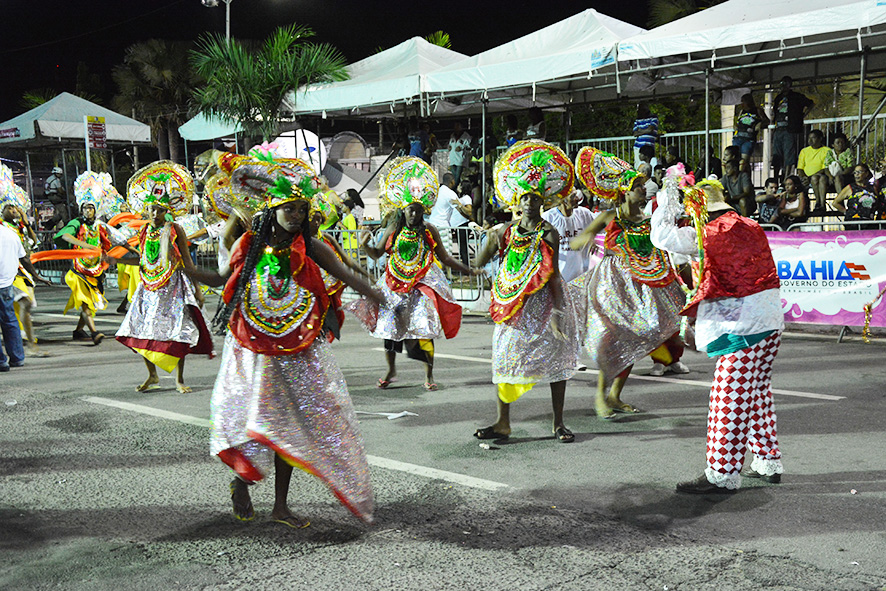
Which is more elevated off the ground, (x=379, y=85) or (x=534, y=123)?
(x=379, y=85)

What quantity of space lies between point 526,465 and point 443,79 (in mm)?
11080

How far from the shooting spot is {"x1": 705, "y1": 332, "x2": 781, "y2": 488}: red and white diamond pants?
4867 mm

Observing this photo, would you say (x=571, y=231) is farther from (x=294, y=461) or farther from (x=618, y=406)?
(x=294, y=461)

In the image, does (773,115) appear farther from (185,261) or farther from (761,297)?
(185,261)

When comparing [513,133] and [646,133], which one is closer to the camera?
[646,133]

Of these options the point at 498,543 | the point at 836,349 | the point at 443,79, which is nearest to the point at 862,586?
the point at 498,543

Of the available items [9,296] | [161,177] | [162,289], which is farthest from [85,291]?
[161,177]

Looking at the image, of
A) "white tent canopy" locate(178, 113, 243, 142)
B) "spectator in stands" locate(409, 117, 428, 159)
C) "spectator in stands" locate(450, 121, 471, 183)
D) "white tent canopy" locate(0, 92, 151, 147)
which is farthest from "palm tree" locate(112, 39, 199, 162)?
"spectator in stands" locate(450, 121, 471, 183)

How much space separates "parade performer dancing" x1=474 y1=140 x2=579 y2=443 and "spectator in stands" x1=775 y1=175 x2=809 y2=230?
6957 millimetres

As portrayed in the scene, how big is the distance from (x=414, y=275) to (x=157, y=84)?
31.8 m

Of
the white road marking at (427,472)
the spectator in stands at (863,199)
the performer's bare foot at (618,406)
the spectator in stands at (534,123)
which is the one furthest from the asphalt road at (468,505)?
the spectator in stands at (534,123)

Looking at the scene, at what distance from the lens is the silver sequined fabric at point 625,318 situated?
7.06 m

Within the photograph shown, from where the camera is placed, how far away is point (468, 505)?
486cm

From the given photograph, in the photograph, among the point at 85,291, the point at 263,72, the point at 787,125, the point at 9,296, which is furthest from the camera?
the point at 263,72
